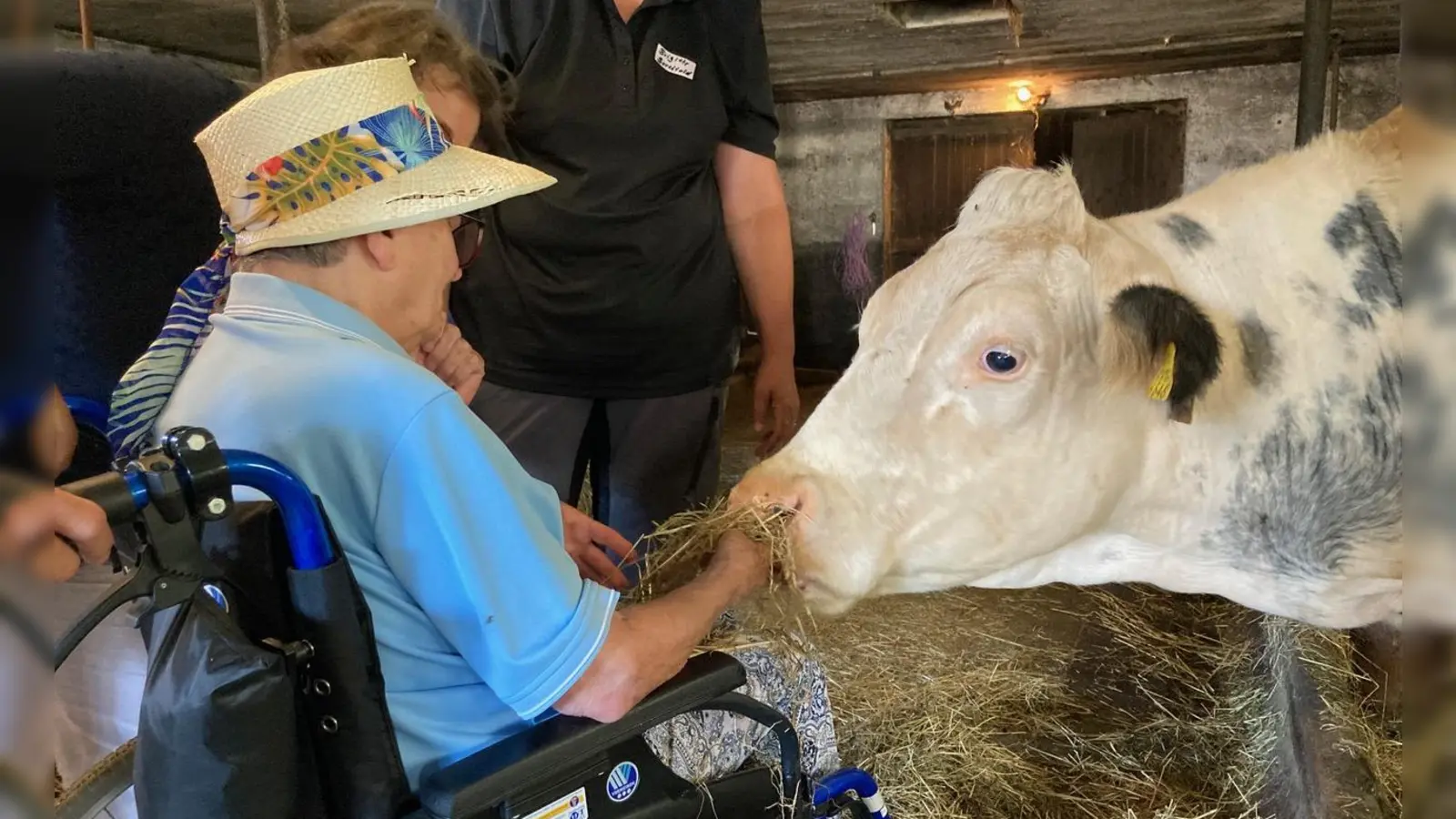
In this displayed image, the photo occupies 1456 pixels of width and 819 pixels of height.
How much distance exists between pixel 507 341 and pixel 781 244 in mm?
793

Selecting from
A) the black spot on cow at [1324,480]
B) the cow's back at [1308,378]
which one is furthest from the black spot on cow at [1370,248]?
the black spot on cow at [1324,480]

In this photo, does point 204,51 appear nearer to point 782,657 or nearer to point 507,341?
point 507,341

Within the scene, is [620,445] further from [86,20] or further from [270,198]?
[86,20]

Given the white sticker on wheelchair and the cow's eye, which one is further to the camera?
the cow's eye

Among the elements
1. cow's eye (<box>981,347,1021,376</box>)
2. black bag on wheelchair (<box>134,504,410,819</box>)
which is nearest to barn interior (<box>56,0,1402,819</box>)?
cow's eye (<box>981,347,1021,376</box>)

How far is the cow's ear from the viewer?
1757mm

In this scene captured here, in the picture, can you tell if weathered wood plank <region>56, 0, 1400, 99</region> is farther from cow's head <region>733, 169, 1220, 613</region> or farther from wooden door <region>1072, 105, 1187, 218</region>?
cow's head <region>733, 169, 1220, 613</region>

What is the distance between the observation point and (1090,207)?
9.37 m

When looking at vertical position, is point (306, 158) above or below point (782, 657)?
above

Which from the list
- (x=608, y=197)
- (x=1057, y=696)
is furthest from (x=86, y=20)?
(x=1057, y=696)

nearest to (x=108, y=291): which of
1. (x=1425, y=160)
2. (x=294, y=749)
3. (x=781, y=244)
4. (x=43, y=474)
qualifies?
(x=294, y=749)

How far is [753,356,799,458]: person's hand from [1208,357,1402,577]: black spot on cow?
1164 millimetres

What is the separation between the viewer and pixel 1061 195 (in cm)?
195

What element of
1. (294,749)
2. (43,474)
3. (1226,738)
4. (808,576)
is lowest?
(1226,738)
